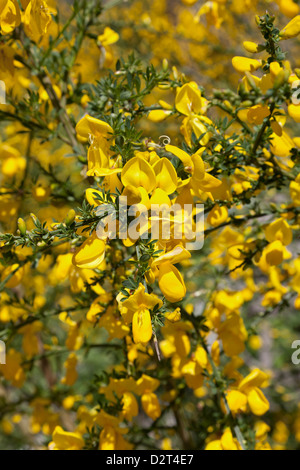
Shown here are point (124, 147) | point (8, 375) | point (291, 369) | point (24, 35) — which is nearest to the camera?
point (124, 147)

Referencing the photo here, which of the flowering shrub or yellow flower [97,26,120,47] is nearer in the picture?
the flowering shrub

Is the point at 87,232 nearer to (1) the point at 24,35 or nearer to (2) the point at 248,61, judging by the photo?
(2) the point at 248,61

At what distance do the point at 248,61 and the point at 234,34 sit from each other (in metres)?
2.71

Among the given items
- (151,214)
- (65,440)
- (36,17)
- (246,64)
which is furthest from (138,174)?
(65,440)

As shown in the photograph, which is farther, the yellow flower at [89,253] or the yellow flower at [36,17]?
the yellow flower at [36,17]

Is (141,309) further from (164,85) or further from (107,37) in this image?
(107,37)

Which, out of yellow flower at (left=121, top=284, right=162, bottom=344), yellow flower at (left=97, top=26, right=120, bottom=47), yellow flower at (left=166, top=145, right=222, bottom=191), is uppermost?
yellow flower at (left=97, top=26, right=120, bottom=47)

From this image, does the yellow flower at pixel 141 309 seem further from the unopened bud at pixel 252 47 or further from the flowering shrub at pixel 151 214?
the unopened bud at pixel 252 47

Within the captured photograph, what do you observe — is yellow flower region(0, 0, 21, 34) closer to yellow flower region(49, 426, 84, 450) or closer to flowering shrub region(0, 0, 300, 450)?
flowering shrub region(0, 0, 300, 450)

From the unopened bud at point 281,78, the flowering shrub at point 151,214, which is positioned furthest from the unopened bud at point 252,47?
the unopened bud at point 281,78

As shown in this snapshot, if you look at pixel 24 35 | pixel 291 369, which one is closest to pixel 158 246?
pixel 24 35

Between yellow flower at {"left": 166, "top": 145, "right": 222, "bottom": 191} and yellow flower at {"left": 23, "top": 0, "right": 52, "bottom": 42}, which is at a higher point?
yellow flower at {"left": 23, "top": 0, "right": 52, "bottom": 42}

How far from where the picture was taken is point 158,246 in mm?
773

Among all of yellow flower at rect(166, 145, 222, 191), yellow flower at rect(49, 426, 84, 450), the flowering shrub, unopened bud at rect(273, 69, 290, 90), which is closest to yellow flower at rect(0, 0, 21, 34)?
the flowering shrub
